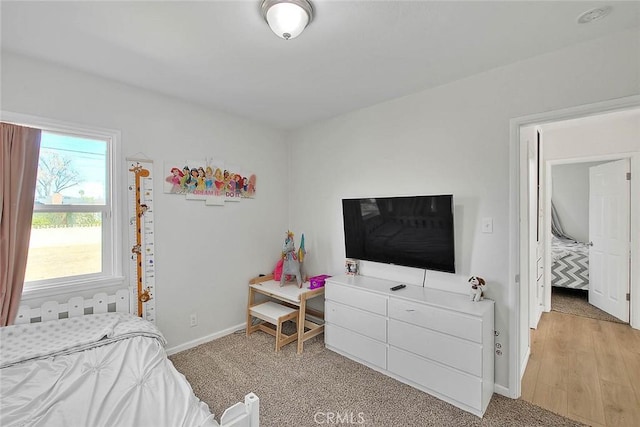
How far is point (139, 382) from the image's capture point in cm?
150

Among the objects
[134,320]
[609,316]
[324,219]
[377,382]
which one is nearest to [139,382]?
[134,320]

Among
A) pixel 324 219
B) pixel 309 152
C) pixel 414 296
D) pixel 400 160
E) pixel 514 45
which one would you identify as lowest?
pixel 414 296

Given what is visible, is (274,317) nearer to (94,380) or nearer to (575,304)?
(94,380)

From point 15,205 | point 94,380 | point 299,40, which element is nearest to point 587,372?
point 299,40

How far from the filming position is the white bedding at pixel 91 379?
125cm

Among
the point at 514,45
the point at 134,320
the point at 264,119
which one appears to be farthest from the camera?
the point at 264,119

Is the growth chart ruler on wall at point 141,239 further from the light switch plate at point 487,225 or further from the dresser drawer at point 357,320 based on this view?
the light switch plate at point 487,225

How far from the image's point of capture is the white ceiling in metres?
1.55

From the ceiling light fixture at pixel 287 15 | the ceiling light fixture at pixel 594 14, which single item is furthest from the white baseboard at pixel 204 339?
the ceiling light fixture at pixel 594 14

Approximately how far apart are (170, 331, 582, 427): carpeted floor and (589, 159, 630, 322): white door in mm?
2724

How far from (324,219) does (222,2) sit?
2.36 metres

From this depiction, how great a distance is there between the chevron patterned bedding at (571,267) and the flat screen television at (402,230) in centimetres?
350

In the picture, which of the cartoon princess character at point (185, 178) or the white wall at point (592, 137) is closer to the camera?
the cartoon princess character at point (185, 178)

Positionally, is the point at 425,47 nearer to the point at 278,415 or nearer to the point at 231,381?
the point at 278,415
